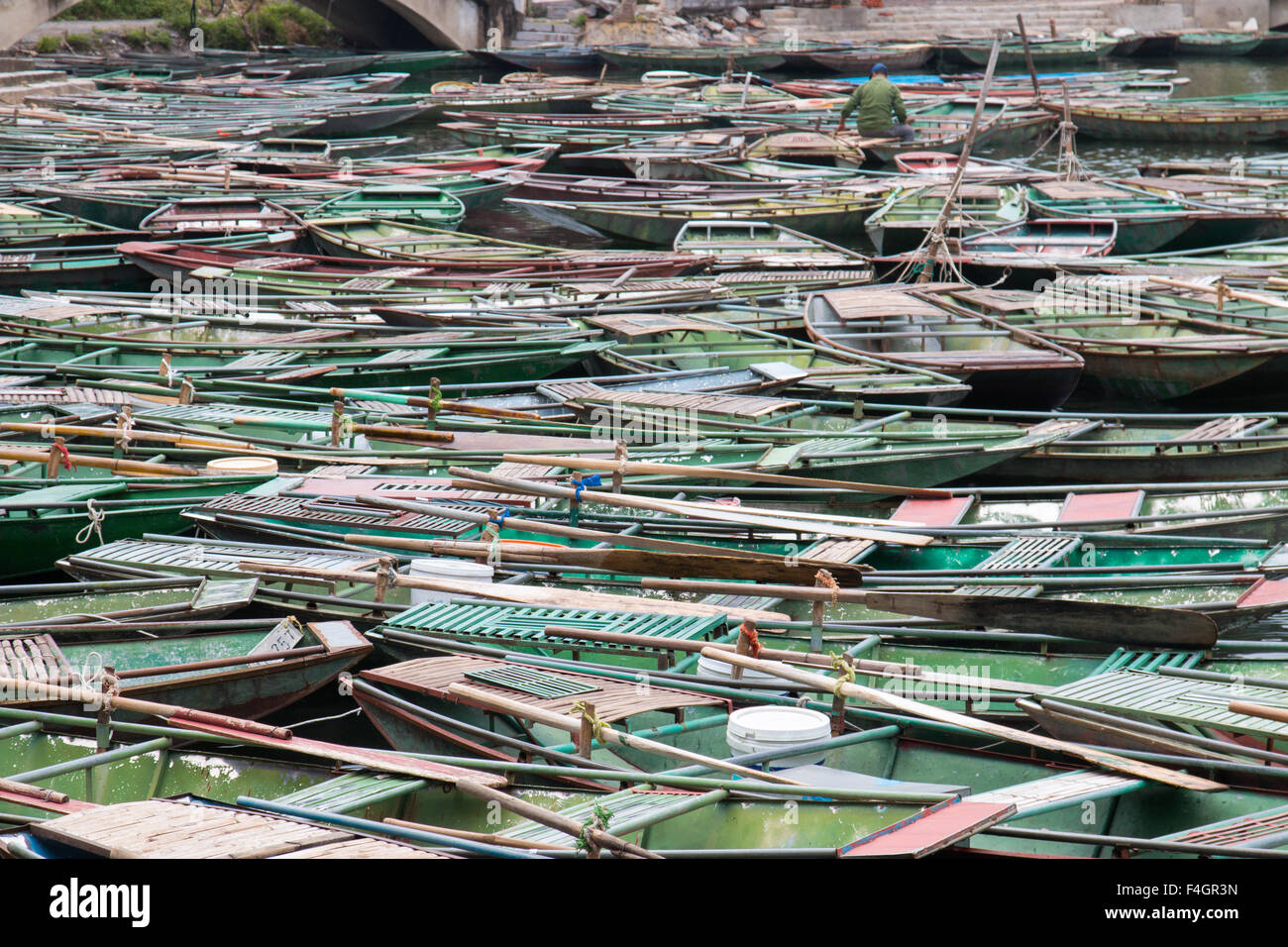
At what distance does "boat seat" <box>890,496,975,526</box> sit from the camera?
42.3 ft

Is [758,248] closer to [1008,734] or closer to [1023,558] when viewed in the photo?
[1023,558]

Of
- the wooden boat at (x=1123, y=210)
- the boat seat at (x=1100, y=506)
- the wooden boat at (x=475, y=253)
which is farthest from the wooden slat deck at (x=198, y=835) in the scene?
the wooden boat at (x=1123, y=210)

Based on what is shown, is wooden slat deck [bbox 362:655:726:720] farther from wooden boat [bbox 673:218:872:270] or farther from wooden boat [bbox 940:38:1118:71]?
wooden boat [bbox 940:38:1118:71]

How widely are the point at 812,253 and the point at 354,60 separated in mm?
36151

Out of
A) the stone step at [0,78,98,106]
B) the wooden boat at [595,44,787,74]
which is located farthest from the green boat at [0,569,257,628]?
the wooden boat at [595,44,787,74]

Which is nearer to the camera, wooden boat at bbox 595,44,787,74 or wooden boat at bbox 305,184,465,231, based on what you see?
wooden boat at bbox 305,184,465,231

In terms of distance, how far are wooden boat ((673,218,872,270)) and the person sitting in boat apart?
9.17 metres

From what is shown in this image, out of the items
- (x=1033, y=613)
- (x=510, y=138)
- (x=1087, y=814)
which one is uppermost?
(x=510, y=138)

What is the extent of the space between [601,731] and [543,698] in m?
0.87

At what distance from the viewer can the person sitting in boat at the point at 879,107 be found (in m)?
33.3

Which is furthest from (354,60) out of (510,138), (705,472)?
(705,472)

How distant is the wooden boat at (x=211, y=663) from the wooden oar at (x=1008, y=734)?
3509 millimetres

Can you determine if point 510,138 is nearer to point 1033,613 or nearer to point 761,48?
point 761,48
